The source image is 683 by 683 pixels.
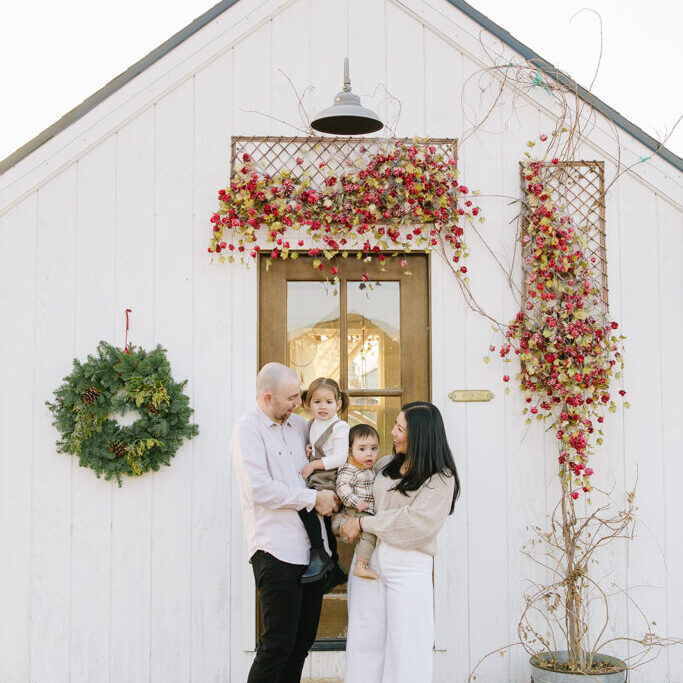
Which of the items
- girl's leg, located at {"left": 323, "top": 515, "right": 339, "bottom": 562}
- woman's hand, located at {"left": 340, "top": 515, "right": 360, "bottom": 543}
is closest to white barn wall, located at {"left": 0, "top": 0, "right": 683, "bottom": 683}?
girl's leg, located at {"left": 323, "top": 515, "right": 339, "bottom": 562}

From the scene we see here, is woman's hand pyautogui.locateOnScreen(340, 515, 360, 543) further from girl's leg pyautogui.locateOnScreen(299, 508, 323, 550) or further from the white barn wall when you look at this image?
the white barn wall

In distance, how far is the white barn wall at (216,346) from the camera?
469 centimetres

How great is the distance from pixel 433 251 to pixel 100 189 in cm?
185

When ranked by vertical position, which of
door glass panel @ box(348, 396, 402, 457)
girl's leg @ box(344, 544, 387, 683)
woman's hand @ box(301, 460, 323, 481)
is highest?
door glass panel @ box(348, 396, 402, 457)

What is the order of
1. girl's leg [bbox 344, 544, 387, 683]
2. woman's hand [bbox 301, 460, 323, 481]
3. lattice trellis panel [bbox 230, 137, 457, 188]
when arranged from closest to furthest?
girl's leg [bbox 344, 544, 387, 683] → woman's hand [bbox 301, 460, 323, 481] → lattice trellis panel [bbox 230, 137, 457, 188]

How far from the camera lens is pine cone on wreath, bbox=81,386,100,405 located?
4602 millimetres

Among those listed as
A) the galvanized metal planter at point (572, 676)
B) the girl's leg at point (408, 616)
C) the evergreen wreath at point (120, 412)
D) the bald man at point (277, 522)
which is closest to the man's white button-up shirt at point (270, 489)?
the bald man at point (277, 522)

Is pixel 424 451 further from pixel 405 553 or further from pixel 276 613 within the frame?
pixel 276 613

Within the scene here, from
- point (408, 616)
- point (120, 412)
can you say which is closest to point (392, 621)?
point (408, 616)

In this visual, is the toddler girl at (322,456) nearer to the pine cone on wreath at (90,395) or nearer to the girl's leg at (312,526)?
the girl's leg at (312,526)

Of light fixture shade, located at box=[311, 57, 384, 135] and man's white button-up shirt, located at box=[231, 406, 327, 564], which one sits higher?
light fixture shade, located at box=[311, 57, 384, 135]

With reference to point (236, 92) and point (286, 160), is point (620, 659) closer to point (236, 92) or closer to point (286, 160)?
point (286, 160)

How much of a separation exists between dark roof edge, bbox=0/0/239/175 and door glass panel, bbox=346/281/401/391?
1617mm

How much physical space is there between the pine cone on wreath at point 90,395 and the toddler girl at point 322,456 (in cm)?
→ 115
